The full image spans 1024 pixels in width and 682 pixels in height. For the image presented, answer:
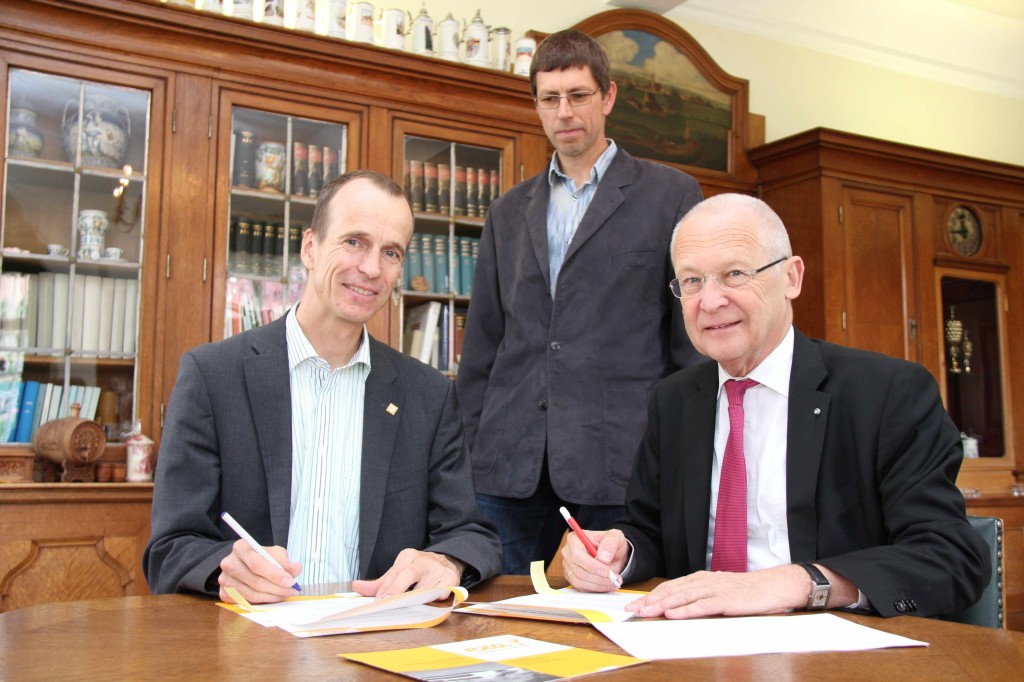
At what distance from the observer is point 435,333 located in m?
4.22

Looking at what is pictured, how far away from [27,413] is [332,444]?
7.12 ft

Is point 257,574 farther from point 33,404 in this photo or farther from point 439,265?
point 439,265

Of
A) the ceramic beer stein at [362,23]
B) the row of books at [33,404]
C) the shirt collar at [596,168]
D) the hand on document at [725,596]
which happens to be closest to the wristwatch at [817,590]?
the hand on document at [725,596]

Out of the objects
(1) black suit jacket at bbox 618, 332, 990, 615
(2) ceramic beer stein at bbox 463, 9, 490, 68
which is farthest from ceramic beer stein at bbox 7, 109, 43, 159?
(1) black suit jacket at bbox 618, 332, 990, 615

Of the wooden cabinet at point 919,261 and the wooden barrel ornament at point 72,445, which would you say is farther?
the wooden cabinet at point 919,261

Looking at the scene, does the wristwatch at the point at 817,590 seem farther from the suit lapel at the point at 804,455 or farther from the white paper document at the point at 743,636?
the suit lapel at the point at 804,455

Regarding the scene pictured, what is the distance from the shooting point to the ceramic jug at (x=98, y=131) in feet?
11.8

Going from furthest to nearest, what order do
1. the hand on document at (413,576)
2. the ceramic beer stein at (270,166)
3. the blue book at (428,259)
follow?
the blue book at (428,259)
the ceramic beer stein at (270,166)
the hand on document at (413,576)

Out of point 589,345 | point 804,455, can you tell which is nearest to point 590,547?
point 804,455

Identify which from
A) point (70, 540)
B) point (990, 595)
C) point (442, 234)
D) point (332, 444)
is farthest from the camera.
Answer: point (442, 234)

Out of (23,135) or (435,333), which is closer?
(23,135)

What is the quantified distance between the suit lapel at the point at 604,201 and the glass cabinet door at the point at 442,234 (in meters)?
1.87

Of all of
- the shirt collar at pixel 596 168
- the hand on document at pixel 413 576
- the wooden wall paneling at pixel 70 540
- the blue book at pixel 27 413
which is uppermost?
the shirt collar at pixel 596 168

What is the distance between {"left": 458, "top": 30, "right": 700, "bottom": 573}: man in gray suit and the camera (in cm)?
226
